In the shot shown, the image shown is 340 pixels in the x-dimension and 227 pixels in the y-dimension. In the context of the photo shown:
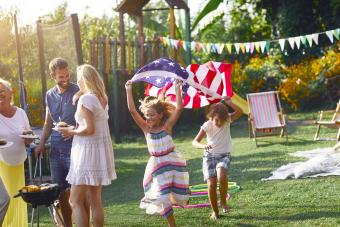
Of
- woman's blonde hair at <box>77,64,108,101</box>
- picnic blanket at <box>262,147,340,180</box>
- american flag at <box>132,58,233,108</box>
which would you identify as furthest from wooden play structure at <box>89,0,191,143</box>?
woman's blonde hair at <box>77,64,108,101</box>

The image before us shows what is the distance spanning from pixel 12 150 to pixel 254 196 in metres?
3.12

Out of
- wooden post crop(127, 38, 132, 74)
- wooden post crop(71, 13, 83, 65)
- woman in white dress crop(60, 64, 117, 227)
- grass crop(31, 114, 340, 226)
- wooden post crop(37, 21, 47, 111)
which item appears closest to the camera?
woman in white dress crop(60, 64, 117, 227)

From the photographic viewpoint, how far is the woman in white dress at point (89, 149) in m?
5.99

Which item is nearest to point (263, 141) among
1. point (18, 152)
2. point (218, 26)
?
point (18, 152)

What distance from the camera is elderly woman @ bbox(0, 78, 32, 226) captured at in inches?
250

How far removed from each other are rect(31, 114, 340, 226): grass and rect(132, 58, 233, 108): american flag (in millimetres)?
1271

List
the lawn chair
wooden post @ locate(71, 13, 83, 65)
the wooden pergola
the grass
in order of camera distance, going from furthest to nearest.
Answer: the wooden pergola
the lawn chair
wooden post @ locate(71, 13, 83, 65)
the grass

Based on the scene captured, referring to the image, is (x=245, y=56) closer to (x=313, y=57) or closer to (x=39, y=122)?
(x=313, y=57)

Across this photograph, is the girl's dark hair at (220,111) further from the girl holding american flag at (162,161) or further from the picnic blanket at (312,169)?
the picnic blanket at (312,169)

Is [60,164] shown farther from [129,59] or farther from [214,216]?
[129,59]

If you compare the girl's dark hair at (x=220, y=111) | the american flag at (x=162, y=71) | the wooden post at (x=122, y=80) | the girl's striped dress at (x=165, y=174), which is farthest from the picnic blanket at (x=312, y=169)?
the wooden post at (x=122, y=80)

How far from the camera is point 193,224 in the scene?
6941 millimetres

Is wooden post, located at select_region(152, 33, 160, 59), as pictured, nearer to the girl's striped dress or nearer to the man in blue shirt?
the man in blue shirt

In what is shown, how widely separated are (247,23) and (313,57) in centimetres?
483
